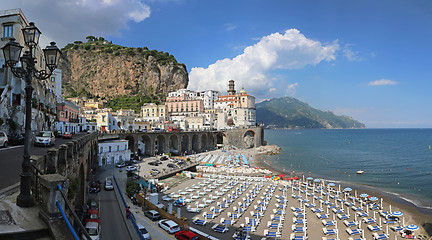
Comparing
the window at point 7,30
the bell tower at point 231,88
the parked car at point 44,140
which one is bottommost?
the parked car at point 44,140

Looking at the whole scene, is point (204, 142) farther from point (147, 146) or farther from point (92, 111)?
point (92, 111)

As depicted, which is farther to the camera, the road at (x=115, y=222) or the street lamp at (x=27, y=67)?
the road at (x=115, y=222)

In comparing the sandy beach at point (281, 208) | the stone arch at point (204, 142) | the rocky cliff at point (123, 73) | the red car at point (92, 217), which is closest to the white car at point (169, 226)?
the sandy beach at point (281, 208)

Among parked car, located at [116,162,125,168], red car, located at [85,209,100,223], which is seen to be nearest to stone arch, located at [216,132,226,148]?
parked car, located at [116,162,125,168]

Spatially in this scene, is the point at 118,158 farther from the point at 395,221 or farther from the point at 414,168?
the point at 414,168

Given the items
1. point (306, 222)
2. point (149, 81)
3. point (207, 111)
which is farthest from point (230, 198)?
point (149, 81)

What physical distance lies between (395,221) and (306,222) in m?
9.13

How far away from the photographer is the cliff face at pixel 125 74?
362 ft

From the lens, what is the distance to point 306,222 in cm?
2200

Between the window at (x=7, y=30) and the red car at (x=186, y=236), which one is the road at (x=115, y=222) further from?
the window at (x=7, y=30)

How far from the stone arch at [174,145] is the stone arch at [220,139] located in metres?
21.3

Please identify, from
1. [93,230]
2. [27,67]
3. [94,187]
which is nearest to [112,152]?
[94,187]

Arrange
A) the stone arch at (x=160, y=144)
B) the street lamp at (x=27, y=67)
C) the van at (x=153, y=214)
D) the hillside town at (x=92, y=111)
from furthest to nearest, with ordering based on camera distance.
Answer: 1. the stone arch at (x=160, y=144)
2. the van at (x=153, y=214)
3. the hillside town at (x=92, y=111)
4. the street lamp at (x=27, y=67)

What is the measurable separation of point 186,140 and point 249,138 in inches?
1026
